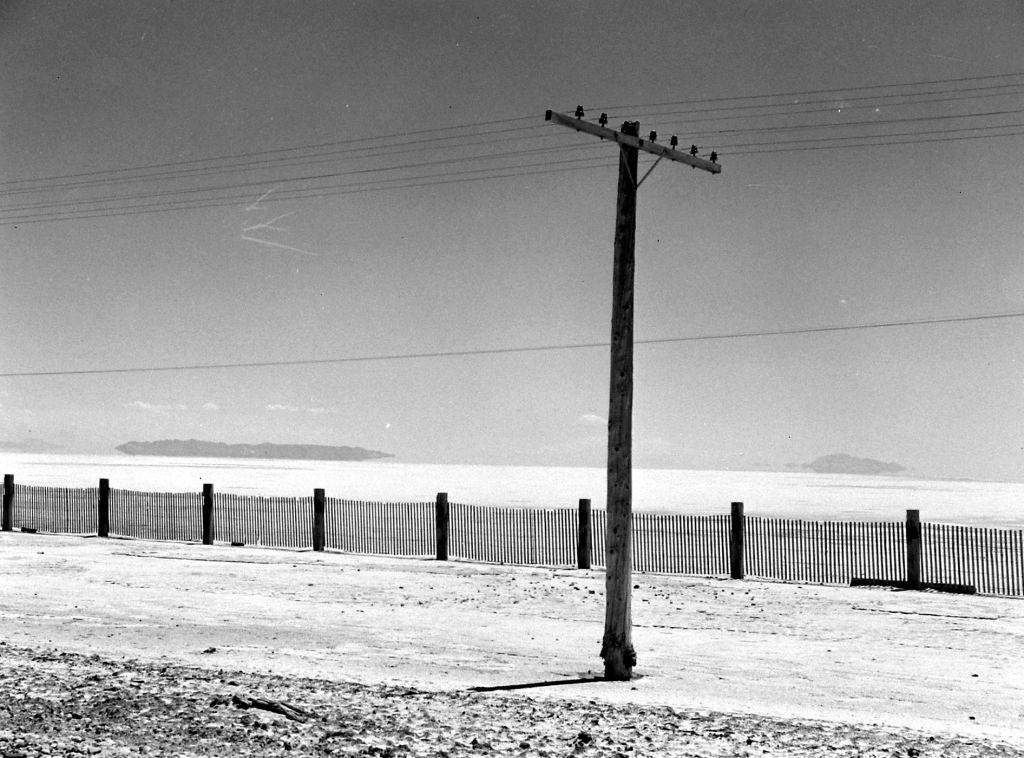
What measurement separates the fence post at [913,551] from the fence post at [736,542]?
3.45 m

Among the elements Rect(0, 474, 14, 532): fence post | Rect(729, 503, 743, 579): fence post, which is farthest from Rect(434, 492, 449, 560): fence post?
Rect(0, 474, 14, 532): fence post

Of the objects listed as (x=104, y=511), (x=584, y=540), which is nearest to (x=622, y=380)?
(x=584, y=540)

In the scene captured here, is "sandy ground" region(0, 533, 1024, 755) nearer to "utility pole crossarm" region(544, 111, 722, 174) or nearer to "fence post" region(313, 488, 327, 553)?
"fence post" region(313, 488, 327, 553)

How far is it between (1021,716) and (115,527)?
2854cm

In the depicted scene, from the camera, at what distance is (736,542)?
73.4 ft

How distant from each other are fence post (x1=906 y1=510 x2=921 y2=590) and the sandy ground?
2.48 ft

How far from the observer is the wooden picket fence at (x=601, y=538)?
2250 centimetres

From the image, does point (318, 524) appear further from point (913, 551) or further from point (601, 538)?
point (913, 551)

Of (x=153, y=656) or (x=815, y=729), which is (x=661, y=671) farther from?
(x=153, y=656)

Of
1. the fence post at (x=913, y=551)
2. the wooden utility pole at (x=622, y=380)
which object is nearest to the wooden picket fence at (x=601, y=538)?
the fence post at (x=913, y=551)

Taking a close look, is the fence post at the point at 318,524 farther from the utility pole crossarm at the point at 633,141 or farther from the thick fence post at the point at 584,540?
the utility pole crossarm at the point at 633,141

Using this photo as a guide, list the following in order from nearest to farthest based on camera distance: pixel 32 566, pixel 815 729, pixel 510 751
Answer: pixel 510 751 < pixel 815 729 < pixel 32 566

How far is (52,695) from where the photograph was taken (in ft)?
30.9

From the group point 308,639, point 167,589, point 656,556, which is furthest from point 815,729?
point 656,556
